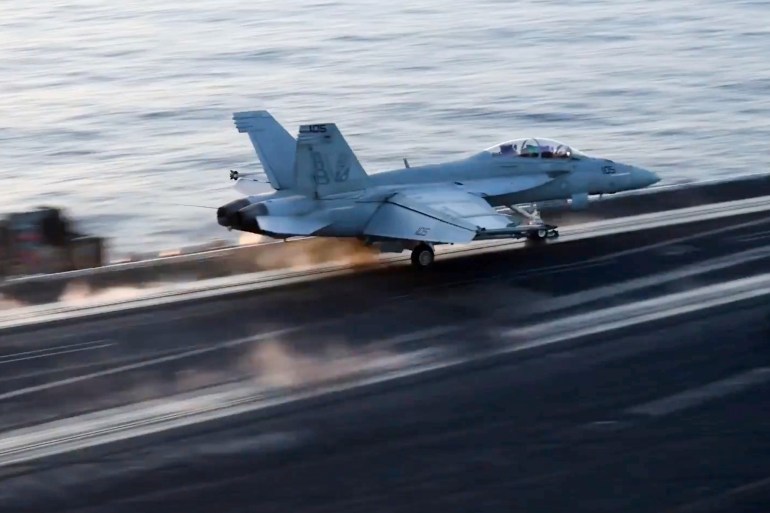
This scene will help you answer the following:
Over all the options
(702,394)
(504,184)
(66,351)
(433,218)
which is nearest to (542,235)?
(504,184)

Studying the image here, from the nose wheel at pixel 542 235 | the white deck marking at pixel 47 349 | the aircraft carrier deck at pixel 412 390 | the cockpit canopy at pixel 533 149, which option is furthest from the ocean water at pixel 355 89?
the white deck marking at pixel 47 349

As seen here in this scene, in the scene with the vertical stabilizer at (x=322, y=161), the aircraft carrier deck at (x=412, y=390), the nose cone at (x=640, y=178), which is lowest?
the aircraft carrier deck at (x=412, y=390)

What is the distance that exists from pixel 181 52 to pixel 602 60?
26.2 m

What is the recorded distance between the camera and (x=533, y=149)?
29.3 m

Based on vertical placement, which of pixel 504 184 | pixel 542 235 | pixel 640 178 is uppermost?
pixel 504 184

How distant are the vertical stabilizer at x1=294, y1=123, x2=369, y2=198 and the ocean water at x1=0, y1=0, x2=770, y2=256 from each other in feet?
49.4

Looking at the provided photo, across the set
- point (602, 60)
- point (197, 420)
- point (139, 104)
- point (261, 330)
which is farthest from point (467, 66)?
point (197, 420)

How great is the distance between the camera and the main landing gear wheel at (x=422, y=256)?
26.9 m

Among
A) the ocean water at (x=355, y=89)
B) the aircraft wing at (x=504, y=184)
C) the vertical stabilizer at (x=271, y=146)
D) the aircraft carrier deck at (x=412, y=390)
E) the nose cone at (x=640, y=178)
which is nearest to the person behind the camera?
the aircraft carrier deck at (x=412, y=390)

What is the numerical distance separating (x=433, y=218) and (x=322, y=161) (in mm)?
2582

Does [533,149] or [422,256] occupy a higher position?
[533,149]

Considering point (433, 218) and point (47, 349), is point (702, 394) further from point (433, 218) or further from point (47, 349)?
point (47, 349)

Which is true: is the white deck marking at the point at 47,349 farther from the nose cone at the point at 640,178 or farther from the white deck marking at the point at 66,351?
the nose cone at the point at 640,178

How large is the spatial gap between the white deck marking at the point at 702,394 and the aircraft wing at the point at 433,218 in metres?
7.20
